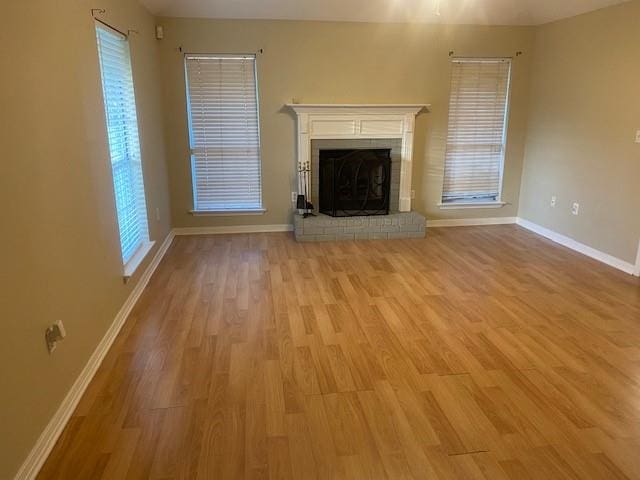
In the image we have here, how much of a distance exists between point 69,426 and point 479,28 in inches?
208

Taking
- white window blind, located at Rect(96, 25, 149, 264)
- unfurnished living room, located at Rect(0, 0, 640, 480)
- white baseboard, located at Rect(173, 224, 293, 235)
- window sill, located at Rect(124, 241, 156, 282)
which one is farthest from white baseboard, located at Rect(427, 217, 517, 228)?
white window blind, located at Rect(96, 25, 149, 264)

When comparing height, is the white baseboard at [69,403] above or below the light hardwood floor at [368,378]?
above

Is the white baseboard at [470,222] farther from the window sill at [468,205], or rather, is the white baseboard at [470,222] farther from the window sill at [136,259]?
the window sill at [136,259]

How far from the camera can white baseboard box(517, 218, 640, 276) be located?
406cm

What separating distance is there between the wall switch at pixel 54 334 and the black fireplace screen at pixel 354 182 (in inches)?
136

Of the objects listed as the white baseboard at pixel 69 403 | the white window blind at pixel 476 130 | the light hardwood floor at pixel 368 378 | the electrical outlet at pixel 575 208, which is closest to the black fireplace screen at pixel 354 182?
the white window blind at pixel 476 130

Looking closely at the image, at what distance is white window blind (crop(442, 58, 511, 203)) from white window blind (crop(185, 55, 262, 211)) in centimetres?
231

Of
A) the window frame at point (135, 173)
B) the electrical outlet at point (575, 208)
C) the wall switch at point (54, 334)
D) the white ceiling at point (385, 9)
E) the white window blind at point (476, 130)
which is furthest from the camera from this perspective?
the white window blind at point (476, 130)

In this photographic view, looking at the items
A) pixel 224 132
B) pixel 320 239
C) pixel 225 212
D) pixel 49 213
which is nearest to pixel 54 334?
pixel 49 213

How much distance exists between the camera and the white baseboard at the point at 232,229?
17.2 ft

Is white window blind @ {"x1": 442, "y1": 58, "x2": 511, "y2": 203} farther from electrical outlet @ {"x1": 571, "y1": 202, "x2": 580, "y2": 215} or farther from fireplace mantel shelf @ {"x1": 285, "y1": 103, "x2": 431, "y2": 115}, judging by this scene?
electrical outlet @ {"x1": 571, "y1": 202, "x2": 580, "y2": 215}

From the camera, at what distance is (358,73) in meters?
5.00

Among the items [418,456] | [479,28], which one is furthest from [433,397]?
[479,28]

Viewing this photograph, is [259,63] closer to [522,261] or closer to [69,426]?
[522,261]
